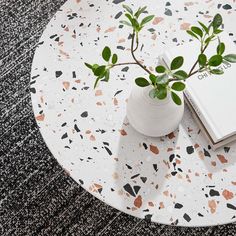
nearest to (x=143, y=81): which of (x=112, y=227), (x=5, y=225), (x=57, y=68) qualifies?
(x=57, y=68)

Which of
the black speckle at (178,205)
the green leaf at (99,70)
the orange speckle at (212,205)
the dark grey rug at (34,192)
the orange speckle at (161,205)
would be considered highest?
the green leaf at (99,70)

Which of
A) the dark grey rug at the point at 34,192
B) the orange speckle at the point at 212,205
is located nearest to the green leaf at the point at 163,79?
the orange speckle at the point at 212,205

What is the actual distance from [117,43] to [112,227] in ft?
2.05

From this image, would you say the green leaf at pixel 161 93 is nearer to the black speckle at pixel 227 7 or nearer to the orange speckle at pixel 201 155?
the orange speckle at pixel 201 155

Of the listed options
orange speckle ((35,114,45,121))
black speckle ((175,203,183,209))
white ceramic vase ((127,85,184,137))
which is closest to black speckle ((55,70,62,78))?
orange speckle ((35,114,45,121))

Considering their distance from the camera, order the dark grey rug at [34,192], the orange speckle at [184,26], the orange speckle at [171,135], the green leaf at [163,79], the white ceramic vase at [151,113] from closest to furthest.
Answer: the green leaf at [163,79]
the white ceramic vase at [151,113]
the orange speckle at [171,135]
the orange speckle at [184,26]
the dark grey rug at [34,192]

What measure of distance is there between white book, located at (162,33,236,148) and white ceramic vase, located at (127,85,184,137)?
0.19 ft

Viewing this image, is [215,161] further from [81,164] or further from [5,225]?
[5,225]

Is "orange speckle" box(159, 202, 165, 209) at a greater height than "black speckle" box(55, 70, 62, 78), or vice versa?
"black speckle" box(55, 70, 62, 78)

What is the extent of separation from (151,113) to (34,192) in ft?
2.29

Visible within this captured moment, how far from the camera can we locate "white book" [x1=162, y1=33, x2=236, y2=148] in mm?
1007

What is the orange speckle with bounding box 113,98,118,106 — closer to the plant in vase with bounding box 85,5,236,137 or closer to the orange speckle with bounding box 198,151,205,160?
the plant in vase with bounding box 85,5,236,137

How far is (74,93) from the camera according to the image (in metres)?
1.10

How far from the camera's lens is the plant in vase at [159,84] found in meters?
0.85
